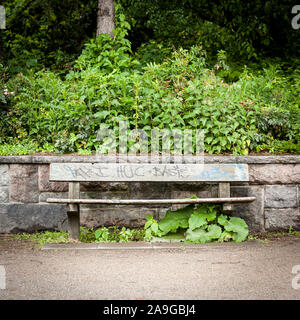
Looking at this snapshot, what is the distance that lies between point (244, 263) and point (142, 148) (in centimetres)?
198

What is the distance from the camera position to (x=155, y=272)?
11.6 ft

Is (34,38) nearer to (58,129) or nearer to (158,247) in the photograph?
(58,129)

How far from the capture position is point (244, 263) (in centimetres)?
375

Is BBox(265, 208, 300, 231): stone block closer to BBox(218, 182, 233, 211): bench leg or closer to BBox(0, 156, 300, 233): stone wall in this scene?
BBox(0, 156, 300, 233): stone wall

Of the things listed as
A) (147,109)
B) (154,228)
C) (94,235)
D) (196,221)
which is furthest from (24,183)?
(196,221)

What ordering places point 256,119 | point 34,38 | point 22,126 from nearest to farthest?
point 256,119
point 22,126
point 34,38

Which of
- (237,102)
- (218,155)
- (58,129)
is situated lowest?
(218,155)

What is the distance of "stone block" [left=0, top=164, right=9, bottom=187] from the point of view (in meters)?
4.89

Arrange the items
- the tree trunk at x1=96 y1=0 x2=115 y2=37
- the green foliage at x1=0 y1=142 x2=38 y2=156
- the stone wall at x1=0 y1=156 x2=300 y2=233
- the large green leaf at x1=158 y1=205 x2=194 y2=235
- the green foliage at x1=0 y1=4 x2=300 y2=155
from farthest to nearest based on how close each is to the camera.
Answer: the tree trunk at x1=96 y1=0 x2=115 y2=37 → the green foliage at x1=0 y1=4 x2=300 y2=155 → the green foliage at x1=0 y1=142 x2=38 y2=156 → the stone wall at x1=0 y1=156 x2=300 y2=233 → the large green leaf at x1=158 y1=205 x2=194 y2=235

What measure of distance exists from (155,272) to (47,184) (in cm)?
197

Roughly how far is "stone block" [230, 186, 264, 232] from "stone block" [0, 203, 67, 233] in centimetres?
209

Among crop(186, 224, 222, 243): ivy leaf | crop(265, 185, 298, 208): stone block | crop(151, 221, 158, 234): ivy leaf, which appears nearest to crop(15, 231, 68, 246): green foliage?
crop(151, 221, 158, 234): ivy leaf

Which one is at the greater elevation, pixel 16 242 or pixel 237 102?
pixel 237 102

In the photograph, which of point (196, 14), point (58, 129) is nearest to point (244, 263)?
point (58, 129)
